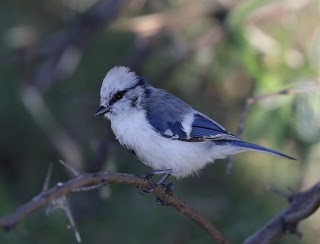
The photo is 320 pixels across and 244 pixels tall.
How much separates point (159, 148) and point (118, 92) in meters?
0.32

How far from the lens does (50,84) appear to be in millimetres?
4332

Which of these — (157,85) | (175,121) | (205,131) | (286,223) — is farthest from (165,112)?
(157,85)

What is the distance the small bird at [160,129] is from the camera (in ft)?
9.07

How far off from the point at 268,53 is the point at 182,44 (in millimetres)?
696

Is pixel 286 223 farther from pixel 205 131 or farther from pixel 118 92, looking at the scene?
pixel 118 92

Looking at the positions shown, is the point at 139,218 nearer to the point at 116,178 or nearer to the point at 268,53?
the point at 268,53

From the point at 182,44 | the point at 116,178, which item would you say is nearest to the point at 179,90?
the point at 182,44

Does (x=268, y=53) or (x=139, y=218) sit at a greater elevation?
(x=268, y=53)

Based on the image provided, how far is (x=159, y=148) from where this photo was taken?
108 inches

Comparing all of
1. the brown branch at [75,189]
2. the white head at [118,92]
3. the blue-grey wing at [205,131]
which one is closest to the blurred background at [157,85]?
the blue-grey wing at [205,131]

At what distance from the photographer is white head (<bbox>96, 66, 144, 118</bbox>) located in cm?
281

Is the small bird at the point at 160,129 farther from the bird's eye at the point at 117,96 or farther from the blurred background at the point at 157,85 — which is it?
the blurred background at the point at 157,85

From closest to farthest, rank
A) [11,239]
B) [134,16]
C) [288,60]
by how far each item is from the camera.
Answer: [11,239] → [288,60] → [134,16]

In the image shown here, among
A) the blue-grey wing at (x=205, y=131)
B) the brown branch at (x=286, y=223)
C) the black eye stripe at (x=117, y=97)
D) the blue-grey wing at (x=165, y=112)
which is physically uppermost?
the black eye stripe at (x=117, y=97)
